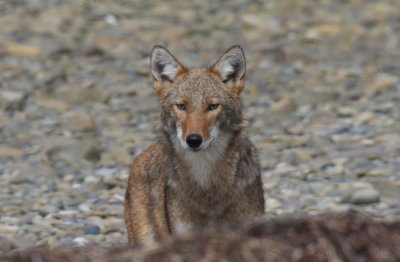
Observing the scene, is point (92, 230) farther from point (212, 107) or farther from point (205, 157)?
point (212, 107)

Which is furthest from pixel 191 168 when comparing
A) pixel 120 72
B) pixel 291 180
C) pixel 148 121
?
pixel 120 72

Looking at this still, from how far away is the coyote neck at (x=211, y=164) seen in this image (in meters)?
8.40

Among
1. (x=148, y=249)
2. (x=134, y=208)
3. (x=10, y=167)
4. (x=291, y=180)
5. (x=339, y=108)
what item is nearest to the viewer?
(x=148, y=249)

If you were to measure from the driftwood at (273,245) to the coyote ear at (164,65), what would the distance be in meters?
4.94

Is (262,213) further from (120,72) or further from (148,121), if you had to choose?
(120,72)

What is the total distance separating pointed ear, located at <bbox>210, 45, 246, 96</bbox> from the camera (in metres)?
8.93

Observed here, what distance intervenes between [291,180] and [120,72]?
282 inches

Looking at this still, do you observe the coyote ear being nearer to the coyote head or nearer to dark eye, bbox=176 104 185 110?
the coyote head

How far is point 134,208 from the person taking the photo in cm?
899

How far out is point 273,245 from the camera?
13.1ft

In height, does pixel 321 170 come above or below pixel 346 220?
below

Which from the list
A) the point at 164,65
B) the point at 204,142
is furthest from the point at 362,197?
the point at 204,142

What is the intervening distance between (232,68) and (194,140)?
3.68ft

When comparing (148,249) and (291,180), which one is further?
(291,180)
